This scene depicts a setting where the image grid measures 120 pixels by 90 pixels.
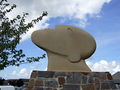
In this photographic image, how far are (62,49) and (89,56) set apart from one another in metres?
1.36

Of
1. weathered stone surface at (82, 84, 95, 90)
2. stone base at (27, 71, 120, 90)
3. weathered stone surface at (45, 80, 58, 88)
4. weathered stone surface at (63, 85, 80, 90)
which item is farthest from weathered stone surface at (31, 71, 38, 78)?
weathered stone surface at (82, 84, 95, 90)

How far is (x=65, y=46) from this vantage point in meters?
13.5

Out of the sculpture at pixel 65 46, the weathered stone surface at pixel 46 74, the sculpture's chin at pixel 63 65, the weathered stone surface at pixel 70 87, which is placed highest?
the sculpture at pixel 65 46

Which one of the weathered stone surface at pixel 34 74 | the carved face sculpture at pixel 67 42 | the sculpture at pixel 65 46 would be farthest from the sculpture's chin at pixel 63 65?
the weathered stone surface at pixel 34 74

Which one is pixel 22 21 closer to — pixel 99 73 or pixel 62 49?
pixel 62 49

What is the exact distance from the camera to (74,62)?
13383 millimetres

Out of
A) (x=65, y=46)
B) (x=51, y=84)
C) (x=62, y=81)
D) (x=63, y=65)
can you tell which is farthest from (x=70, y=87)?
(x=65, y=46)

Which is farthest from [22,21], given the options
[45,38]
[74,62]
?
[74,62]

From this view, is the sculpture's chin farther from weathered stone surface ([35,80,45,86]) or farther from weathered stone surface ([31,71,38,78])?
weathered stone surface ([35,80,45,86])

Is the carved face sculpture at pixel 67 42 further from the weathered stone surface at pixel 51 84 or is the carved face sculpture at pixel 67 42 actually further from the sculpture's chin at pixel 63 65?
the weathered stone surface at pixel 51 84

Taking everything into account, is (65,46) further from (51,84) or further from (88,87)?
(88,87)

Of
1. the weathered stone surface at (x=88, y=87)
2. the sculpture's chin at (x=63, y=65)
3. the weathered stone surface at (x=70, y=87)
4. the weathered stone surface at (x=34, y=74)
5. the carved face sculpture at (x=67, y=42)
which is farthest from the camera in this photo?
the carved face sculpture at (x=67, y=42)

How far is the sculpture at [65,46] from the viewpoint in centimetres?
1332

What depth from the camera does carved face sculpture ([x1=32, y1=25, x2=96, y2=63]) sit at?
44.2 feet
